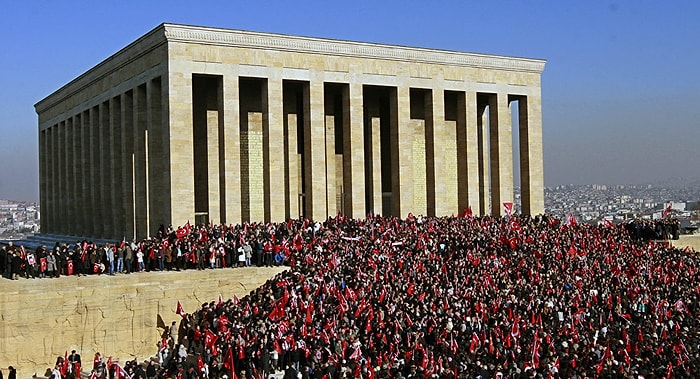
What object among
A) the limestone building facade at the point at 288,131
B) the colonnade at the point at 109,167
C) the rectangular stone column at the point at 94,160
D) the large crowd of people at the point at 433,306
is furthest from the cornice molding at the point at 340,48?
the rectangular stone column at the point at 94,160

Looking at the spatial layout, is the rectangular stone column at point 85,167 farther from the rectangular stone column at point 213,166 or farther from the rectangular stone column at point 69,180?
the rectangular stone column at point 213,166

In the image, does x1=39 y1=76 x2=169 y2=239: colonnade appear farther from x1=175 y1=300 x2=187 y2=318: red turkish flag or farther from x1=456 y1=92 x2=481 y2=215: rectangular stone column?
x1=456 y1=92 x2=481 y2=215: rectangular stone column

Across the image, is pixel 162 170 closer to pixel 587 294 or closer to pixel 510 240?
pixel 510 240

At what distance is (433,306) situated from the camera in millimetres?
24359

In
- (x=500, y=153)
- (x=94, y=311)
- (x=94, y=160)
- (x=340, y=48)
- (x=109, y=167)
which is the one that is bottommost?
(x=94, y=311)

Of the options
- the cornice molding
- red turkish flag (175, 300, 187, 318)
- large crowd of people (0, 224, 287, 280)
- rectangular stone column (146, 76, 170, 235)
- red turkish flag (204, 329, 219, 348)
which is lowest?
red turkish flag (204, 329, 219, 348)

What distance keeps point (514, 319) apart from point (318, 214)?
19705 millimetres

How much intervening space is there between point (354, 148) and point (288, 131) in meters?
4.22

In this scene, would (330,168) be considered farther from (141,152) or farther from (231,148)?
(141,152)

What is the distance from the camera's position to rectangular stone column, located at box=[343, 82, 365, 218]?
42906mm

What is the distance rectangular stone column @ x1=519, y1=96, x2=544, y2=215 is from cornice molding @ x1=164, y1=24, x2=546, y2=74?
2321 mm

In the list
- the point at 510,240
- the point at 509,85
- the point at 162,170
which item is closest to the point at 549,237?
the point at 510,240

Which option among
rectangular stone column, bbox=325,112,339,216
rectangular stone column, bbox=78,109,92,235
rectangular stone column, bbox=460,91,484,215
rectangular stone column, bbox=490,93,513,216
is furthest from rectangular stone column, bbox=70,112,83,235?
rectangular stone column, bbox=490,93,513,216

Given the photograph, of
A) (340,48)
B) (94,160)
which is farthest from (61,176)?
(340,48)
